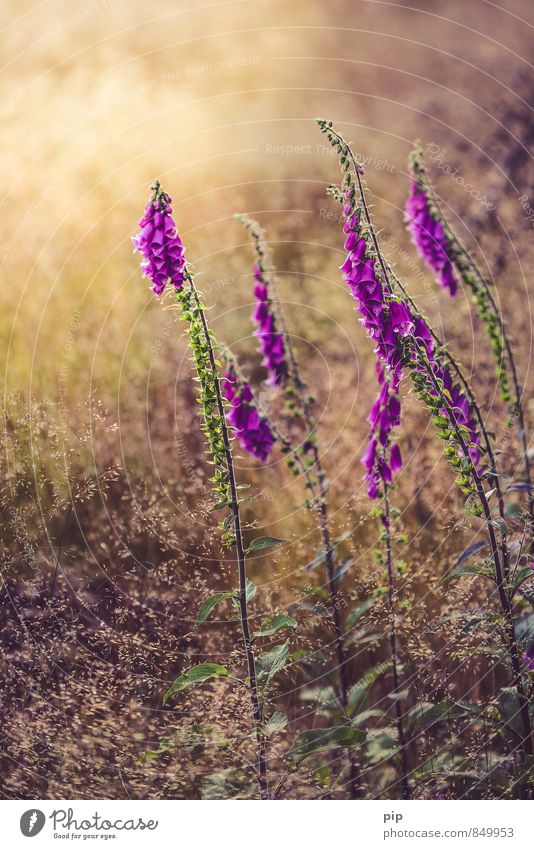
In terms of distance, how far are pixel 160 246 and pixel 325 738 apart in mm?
1444

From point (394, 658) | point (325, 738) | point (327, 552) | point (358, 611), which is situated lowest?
point (325, 738)

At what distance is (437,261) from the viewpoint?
266 centimetres

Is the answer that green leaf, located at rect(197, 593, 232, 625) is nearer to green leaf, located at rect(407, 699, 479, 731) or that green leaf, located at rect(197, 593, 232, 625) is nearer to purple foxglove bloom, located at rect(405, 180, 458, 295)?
green leaf, located at rect(407, 699, 479, 731)

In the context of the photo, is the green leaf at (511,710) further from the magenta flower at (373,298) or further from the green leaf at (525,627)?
the magenta flower at (373,298)

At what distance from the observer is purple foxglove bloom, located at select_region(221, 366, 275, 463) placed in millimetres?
2406

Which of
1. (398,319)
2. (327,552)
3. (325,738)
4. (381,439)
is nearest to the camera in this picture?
(398,319)

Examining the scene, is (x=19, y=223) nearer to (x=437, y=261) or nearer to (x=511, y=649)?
(x=437, y=261)

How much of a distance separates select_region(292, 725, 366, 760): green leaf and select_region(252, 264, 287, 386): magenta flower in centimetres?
117

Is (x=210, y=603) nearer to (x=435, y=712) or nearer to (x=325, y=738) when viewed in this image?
(x=325, y=738)

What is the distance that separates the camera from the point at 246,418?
2416 millimetres

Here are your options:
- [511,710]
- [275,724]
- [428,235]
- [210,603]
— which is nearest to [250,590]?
[210,603]

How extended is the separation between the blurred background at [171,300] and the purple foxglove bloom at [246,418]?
0.45 metres
